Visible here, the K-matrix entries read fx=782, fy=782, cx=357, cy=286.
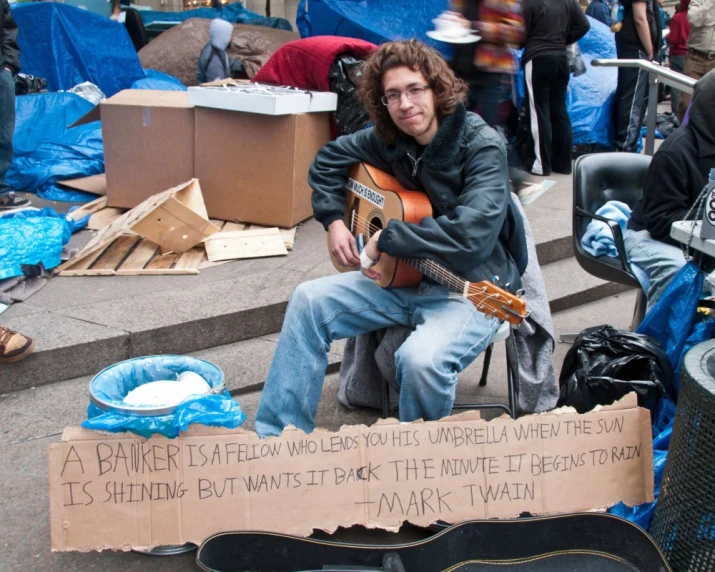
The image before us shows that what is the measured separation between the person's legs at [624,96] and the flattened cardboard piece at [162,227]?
4.41m

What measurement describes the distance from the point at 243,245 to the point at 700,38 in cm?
507

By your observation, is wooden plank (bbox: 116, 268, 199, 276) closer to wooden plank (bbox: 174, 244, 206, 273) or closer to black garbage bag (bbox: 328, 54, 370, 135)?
wooden plank (bbox: 174, 244, 206, 273)

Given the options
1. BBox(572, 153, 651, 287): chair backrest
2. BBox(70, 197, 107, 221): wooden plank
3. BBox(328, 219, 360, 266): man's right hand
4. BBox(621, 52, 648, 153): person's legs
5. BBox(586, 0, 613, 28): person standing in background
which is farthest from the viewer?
BBox(586, 0, 613, 28): person standing in background

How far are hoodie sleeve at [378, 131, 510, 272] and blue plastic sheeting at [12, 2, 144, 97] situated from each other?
5.56m

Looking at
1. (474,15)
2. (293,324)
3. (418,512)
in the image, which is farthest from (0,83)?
(418,512)

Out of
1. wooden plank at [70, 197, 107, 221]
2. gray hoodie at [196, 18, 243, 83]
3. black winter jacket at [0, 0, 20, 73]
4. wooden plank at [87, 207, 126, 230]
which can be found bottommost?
wooden plank at [87, 207, 126, 230]

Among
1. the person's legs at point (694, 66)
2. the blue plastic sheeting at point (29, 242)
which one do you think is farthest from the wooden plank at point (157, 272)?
the person's legs at point (694, 66)

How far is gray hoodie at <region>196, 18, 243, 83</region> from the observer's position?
7.30 meters

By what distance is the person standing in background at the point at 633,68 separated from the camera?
263 inches

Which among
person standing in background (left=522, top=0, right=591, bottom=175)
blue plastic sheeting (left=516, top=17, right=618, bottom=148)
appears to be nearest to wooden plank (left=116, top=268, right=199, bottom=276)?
person standing in background (left=522, top=0, right=591, bottom=175)

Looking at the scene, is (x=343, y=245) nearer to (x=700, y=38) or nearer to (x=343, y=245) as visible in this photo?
(x=343, y=245)

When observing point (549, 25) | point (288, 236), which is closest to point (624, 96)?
point (549, 25)

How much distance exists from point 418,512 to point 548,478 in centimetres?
39

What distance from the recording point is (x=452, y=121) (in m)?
2.46
